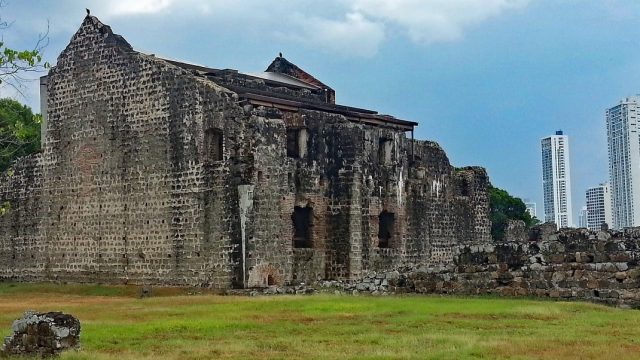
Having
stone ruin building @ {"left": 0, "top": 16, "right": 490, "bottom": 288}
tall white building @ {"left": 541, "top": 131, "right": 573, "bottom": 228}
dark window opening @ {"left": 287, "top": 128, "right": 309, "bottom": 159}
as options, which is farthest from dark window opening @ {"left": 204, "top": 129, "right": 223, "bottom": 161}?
tall white building @ {"left": 541, "top": 131, "right": 573, "bottom": 228}

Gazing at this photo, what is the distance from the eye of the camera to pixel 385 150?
121 ft

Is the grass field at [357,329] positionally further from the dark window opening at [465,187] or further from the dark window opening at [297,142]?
the dark window opening at [465,187]

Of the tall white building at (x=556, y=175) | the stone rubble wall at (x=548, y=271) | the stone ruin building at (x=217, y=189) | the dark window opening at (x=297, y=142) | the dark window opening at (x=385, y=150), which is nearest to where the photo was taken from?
the stone rubble wall at (x=548, y=271)

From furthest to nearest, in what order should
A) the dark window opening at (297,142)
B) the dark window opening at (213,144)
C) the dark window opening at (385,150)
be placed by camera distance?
1. the dark window opening at (385,150)
2. the dark window opening at (297,142)
3. the dark window opening at (213,144)

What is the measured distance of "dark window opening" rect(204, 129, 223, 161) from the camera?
3206cm

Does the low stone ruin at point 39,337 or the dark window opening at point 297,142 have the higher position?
the dark window opening at point 297,142

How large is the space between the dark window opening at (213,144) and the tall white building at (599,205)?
229 feet

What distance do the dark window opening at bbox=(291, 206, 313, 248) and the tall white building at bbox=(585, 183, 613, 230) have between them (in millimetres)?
66505

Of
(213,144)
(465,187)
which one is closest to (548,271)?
(213,144)

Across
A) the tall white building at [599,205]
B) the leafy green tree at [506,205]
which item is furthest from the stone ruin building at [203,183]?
the tall white building at [599,205]

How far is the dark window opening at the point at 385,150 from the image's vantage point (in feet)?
120

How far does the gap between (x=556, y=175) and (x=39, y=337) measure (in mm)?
105534

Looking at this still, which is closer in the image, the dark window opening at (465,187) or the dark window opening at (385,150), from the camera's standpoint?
the dark window opening at (385,150)

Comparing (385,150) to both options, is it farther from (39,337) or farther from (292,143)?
(39,337)
